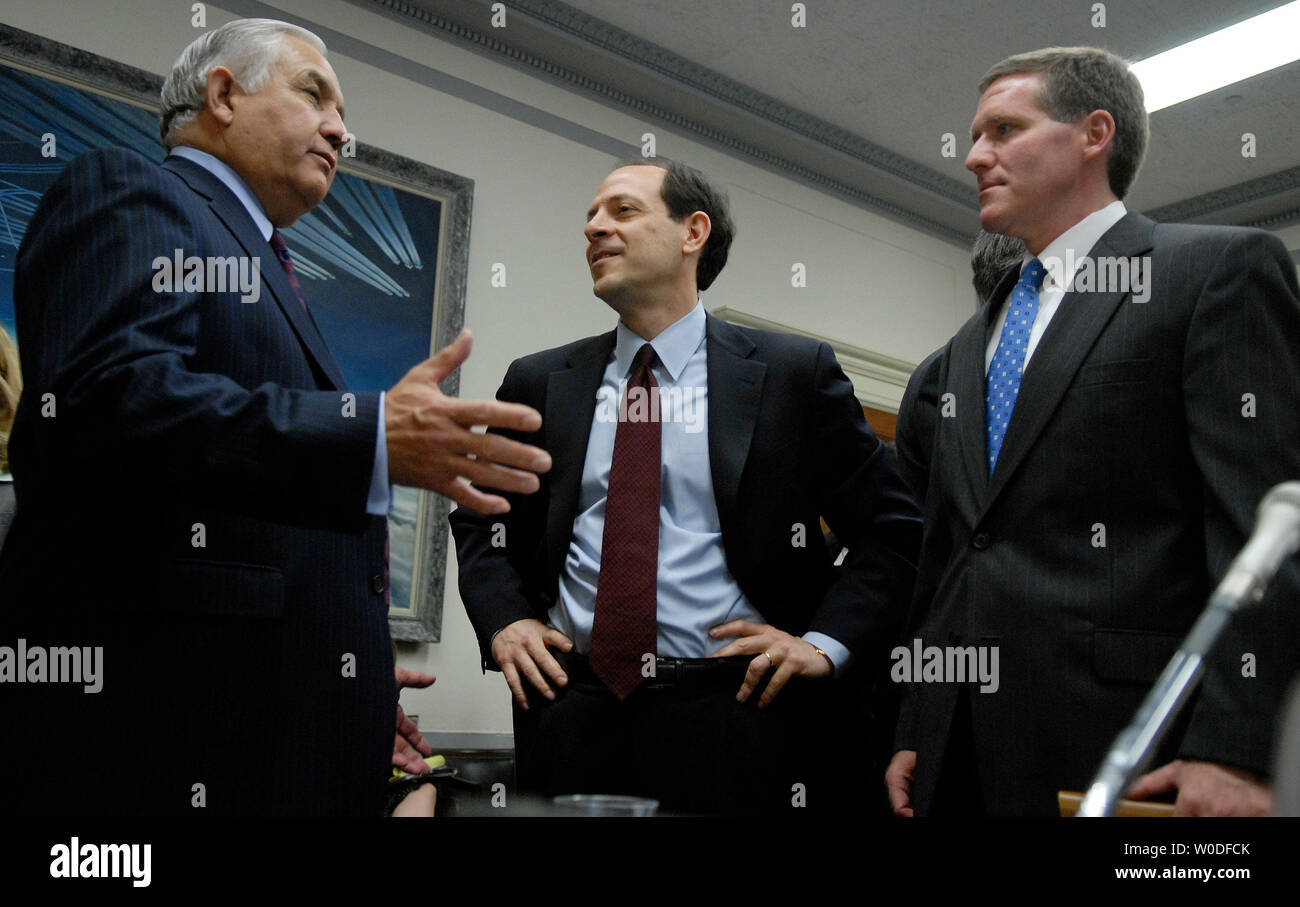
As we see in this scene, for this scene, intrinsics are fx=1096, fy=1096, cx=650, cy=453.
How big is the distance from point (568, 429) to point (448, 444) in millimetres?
928

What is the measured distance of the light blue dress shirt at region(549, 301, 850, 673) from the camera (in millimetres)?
1970

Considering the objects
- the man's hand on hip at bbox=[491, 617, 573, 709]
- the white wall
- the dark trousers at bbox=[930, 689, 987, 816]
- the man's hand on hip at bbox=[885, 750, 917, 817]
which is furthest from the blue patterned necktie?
the white wall

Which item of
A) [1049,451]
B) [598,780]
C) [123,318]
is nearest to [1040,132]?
[1049,451]

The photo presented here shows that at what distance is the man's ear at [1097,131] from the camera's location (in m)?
1.96

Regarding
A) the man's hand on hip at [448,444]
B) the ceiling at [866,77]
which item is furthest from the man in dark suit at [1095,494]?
the ceiling at [866,77]

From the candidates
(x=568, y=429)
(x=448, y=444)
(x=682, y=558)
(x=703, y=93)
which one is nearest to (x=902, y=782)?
(x=682, y=558)

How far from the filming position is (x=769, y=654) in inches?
73.9

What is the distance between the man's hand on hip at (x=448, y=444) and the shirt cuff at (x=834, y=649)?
88 cm

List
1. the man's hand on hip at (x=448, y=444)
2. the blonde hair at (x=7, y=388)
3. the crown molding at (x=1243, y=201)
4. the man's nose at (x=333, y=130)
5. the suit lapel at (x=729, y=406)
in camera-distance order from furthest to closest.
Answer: the crown molding at (x=1243, y=201), the blonde hair at (x=7, y=388), the suit lapel at (x=729, y=406), the man's nose at (x=333, y=130), the man's hand on hip at (x=448, y=444)

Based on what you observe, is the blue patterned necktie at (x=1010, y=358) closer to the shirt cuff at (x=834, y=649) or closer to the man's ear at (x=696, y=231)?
the shirt cuff at (x=834, y=649)

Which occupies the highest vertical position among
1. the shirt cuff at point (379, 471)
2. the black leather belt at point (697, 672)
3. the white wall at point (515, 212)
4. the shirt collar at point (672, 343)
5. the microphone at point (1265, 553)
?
the white wall at point (515, 212)

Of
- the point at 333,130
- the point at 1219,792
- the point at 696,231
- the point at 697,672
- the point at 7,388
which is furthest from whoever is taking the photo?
the point at 7,388

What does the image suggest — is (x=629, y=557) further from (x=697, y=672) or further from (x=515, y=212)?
(x=515, y=212)

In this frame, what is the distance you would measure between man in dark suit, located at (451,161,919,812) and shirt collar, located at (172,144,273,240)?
700mm
